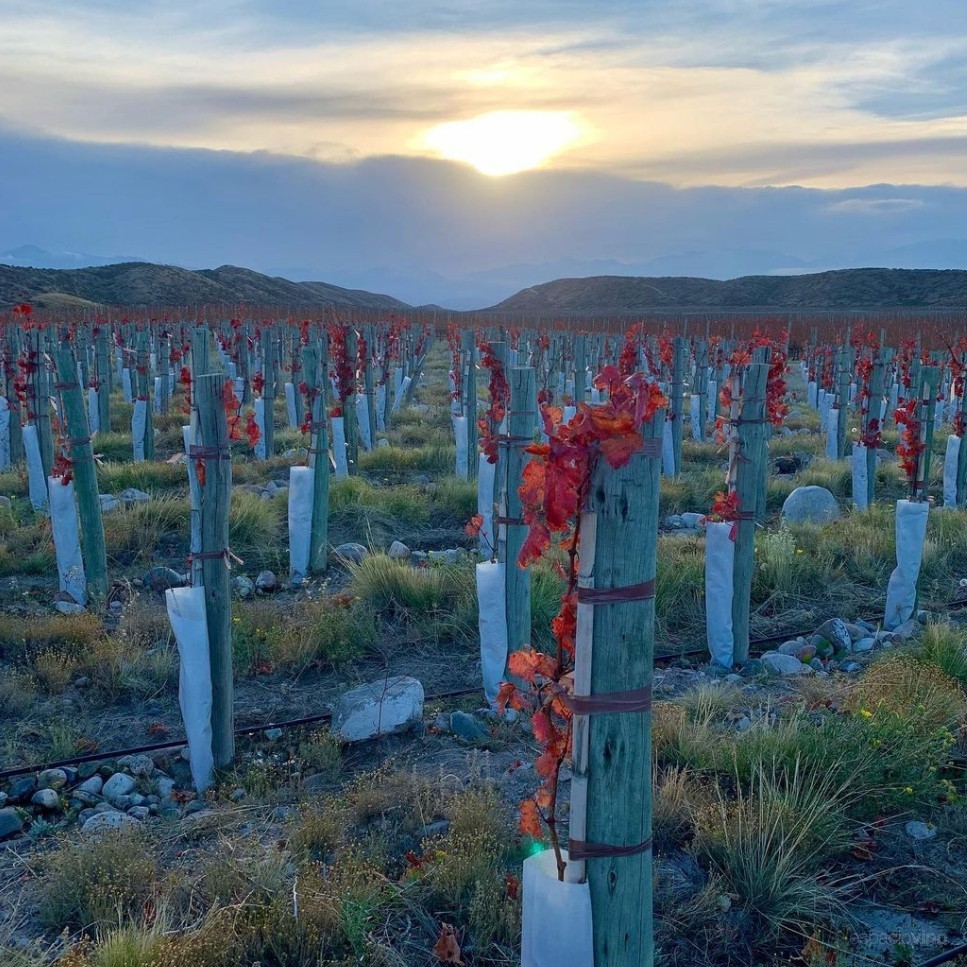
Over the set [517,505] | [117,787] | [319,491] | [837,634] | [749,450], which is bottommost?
[117,787]

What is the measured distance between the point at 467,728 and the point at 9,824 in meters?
2.15

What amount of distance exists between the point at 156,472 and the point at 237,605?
464 centimetres

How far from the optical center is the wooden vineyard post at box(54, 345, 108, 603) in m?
6.85

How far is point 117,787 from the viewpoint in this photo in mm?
4434

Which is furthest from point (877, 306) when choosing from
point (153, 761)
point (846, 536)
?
point (153, 761)

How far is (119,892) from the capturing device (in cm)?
326

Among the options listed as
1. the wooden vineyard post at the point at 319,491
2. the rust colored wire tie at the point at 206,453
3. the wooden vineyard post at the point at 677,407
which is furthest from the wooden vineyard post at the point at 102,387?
the rust colored wire tie at the point at 206,453

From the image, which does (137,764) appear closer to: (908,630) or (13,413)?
(908,630)

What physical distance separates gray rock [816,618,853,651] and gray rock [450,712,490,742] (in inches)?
104

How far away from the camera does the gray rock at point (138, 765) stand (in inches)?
182

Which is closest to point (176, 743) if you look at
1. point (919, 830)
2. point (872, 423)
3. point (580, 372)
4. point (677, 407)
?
point (919, 830)

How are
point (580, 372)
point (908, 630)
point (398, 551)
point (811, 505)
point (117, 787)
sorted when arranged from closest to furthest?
point (117, 787)
point (908, 630)
point (398, 551)
point (811, 505)
point (580, 372)

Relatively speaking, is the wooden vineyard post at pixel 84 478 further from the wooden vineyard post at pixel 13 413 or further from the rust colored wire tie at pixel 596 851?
the wooden vineyard post at pixel 13 413

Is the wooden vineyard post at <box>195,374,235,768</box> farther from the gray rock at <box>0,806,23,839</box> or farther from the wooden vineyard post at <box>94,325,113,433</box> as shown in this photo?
the wooden vineyard post at <box>94,325,113,433</box>
